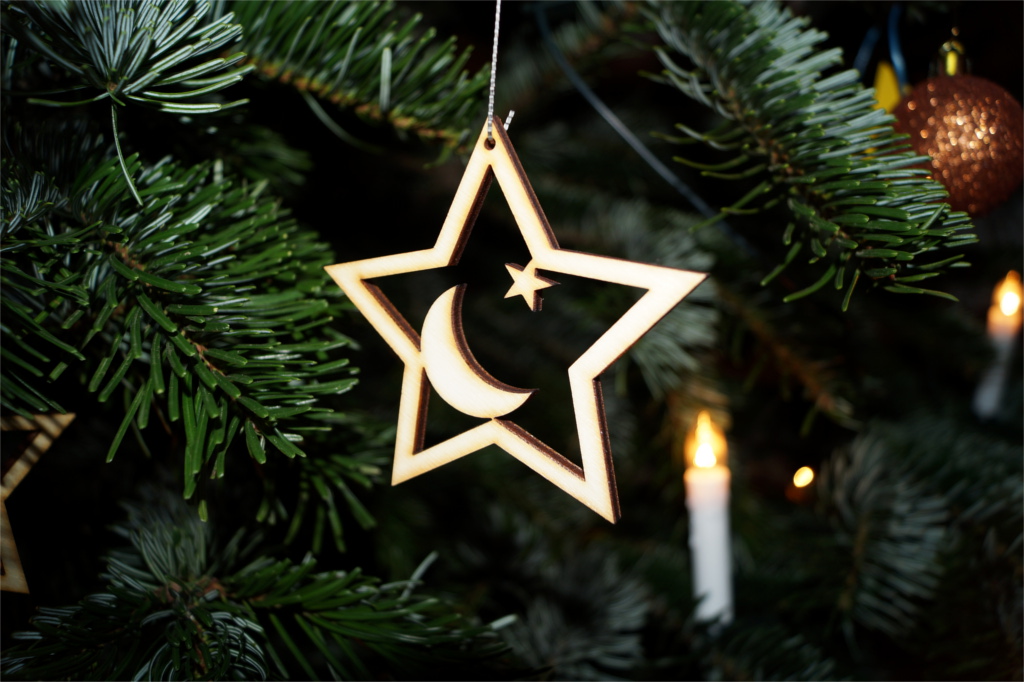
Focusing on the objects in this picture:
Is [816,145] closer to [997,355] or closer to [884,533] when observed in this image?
[884,533]

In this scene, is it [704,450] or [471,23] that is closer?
[704,450]

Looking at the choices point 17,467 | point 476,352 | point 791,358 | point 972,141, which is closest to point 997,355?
point 791,358

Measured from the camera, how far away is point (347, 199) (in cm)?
60

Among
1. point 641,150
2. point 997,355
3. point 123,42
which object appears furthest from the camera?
point 997,355

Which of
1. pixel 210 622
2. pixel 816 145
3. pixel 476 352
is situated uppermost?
pixel 816 145

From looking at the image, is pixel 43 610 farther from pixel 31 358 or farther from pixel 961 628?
pixel 961 628

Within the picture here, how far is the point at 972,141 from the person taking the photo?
1.06 feet

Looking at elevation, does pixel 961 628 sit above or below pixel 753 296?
below

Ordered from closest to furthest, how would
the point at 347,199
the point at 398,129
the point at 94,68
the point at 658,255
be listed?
the point at 94,68
the point at 398,129
the point at 658,255
the point at 347,199

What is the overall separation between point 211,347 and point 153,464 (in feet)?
0.56

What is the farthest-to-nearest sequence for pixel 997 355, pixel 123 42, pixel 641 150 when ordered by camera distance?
pixel 997 355, pixel 641 150, pixel 123 42

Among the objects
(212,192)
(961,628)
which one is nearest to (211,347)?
(212,192)

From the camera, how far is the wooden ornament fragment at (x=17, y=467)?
0.30 m

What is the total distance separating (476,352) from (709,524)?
0.26 m
